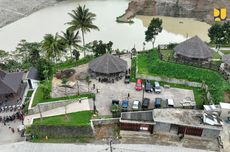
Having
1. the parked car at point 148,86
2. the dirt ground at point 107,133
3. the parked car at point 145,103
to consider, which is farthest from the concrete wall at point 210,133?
the dirt ground at point 107,133

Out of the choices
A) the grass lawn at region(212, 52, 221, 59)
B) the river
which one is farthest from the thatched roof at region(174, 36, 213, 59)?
the river

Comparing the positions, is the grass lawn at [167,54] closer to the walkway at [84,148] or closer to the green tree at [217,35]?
the green tree at [217,35]

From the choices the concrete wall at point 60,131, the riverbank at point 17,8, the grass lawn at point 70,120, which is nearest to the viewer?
the concrete wall at point 60,131

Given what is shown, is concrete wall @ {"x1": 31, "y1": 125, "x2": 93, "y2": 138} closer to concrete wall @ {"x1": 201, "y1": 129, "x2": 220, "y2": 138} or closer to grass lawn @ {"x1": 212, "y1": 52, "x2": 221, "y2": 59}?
concrete wall @ {"x1": 201, "y1": 129, "x2": 220, "y2": 138}

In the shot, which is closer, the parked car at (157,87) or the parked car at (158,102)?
the parked car at (158,102)

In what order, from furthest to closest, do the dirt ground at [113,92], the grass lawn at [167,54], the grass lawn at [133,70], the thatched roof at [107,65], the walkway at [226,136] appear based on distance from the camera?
the grass lawn at [167,54] < the grass lawn at [133,70] < the thatched roof at [107,65] < the dirt ground at [113,92] < the walkway at [226,136]

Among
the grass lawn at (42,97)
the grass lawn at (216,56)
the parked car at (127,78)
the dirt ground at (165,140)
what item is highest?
the grass lawn at (216,56)

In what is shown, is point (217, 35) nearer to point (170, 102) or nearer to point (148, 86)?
point (148, 86)

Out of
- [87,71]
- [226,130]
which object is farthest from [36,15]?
[226,130]
